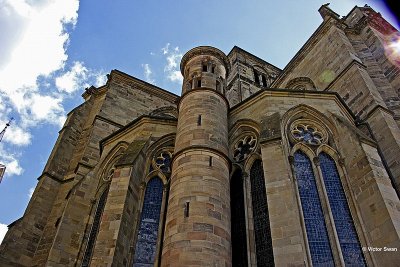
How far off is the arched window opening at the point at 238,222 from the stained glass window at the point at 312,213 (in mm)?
1561

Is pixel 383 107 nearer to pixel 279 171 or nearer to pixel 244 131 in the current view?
pixel 244 131

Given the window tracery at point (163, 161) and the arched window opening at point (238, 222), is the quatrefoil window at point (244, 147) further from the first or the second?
the window tracery at point (163, 161)

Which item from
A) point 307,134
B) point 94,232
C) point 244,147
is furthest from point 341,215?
point 94,232

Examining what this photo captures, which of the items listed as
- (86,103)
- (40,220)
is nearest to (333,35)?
(86,103)

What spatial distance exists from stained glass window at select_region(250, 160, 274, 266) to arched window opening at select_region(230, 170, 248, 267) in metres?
0.34

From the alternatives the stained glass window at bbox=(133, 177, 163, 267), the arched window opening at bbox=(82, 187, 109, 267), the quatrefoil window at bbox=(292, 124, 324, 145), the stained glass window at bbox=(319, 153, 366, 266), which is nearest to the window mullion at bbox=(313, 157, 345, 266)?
the stained glass window at bbox=(319, 153, 366, 266)

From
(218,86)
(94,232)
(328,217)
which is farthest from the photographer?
(218,86)

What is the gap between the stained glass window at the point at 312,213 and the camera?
7.61m

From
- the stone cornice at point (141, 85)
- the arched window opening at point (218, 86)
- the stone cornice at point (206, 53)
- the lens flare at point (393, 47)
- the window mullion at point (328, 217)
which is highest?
the stone cornice at point (141, 85)

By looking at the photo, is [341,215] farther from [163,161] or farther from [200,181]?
[163,161]

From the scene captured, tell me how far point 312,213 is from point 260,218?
1.25 meters

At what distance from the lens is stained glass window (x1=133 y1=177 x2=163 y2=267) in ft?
29.5

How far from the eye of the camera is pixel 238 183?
9961 mm

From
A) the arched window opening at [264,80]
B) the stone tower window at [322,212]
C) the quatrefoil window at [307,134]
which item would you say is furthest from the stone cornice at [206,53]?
the arched window opening at [264,80]
